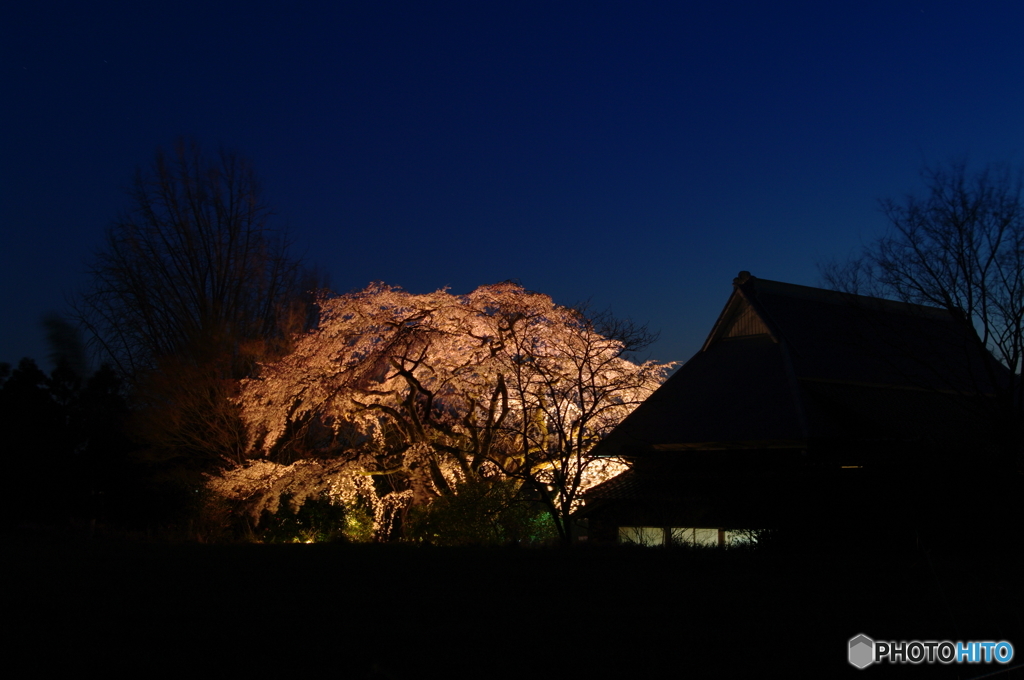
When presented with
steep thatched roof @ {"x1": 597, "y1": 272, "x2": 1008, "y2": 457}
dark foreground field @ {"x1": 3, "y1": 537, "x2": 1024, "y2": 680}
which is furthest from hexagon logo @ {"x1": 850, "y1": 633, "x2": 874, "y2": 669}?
steep thatched roof @ {"x1": 597, "y1": 272, "x2": 1008, "y2": 457}

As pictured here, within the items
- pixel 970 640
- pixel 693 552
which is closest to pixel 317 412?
pixel 693 552

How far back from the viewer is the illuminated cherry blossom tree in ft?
64.9

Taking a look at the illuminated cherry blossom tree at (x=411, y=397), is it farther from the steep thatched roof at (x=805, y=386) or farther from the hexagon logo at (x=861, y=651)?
the hexagon logo at (x=861, y=651)

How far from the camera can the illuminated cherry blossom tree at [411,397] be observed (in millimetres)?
19781

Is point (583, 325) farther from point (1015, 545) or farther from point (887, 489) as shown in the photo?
point (1015, 545)

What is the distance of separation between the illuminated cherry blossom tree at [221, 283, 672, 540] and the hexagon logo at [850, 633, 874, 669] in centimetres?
1306

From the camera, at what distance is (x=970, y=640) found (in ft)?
18.1

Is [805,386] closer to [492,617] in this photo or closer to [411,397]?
[411,397]

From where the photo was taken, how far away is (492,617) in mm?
5871

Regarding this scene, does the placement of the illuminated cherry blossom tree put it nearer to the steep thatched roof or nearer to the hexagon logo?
the steep thatched roof

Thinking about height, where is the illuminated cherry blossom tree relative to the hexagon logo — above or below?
above

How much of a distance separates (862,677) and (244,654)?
3.79 m

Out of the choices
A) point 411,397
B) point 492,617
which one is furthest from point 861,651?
point 411,397

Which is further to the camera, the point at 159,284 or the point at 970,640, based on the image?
the point at 159,284
